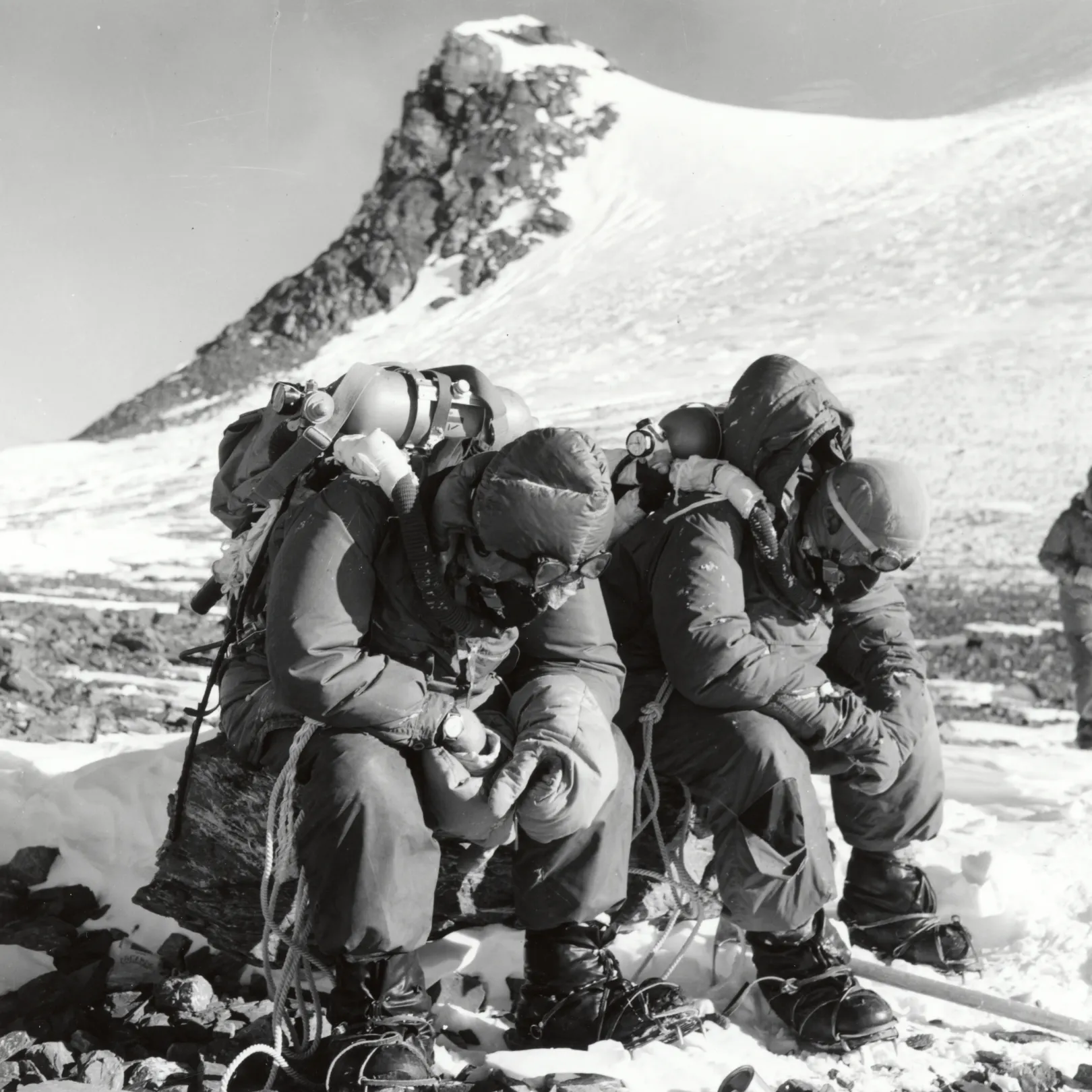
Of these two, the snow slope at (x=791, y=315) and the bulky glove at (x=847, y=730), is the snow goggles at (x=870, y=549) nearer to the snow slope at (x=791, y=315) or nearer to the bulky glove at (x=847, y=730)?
the bulky glove at (x=847, y=730)

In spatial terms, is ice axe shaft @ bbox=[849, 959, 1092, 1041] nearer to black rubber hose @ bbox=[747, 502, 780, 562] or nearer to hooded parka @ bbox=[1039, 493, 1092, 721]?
black rubber hose @ bbox=[747, 502, 780, 562]

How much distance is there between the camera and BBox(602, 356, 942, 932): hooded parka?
10.4 ft

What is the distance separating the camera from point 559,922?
2.93 metres

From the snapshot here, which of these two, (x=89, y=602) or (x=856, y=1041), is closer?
(x=856, y=1041)

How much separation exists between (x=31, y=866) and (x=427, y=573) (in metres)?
2.17

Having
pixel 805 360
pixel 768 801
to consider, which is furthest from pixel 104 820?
pixel 805 360

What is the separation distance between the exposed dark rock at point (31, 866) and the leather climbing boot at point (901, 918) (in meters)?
2.80

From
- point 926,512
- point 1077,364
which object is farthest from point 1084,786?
point 1077,364

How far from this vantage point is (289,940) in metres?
2.94

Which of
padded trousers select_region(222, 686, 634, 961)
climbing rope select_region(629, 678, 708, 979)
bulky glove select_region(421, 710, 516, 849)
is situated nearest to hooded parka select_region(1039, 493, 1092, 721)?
climbing rope select_region(629, 678, 708, 979)

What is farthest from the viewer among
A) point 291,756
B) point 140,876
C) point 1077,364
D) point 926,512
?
point 1077,364

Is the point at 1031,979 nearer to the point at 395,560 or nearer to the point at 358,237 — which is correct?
the point at 395,560

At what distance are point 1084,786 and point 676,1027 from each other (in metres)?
3.14

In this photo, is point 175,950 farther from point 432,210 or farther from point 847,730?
point 432,210
